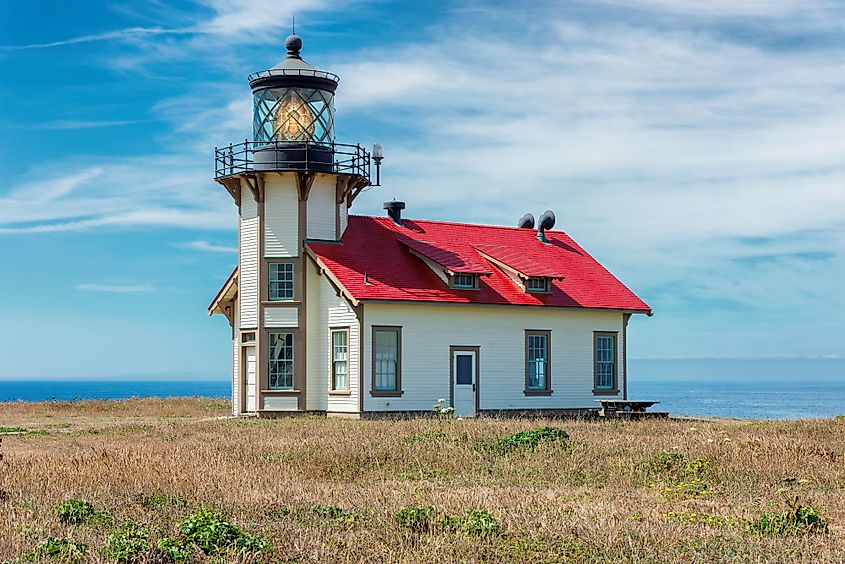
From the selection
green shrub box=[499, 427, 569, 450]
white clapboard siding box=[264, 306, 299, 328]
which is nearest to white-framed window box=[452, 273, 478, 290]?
white clapboard siding box=[264, 306, 299, 328]

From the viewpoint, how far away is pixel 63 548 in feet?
32.7

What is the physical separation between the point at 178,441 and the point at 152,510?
10120 mm

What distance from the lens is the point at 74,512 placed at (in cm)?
1184

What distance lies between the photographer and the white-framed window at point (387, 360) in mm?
30016

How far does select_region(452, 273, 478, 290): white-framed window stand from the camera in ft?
104

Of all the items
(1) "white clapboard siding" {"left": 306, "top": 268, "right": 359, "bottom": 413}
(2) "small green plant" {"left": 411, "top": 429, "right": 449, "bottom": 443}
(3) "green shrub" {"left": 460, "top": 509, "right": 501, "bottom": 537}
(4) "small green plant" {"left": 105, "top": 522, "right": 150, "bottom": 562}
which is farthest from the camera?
(1) "white clapboard siding" {"left": 306, "top": 268, "right": 359, "bottom": 413}

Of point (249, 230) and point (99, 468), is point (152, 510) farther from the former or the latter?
point (249, 230)

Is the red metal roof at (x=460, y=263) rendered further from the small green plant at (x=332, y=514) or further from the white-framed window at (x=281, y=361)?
the small green plant at (x=332, y=514)

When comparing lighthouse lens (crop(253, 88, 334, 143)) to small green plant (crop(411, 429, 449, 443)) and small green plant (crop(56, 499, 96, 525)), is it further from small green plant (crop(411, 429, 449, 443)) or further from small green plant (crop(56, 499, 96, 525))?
small green plant (crop(56, 499, 96, 525))

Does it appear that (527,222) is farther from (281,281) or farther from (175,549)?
(175,549)

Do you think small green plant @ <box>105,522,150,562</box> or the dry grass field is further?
the dry grass field

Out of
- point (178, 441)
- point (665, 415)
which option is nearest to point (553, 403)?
point (665, 415)

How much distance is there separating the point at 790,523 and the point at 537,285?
21806 mm

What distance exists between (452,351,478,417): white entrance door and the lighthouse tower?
3.45m
